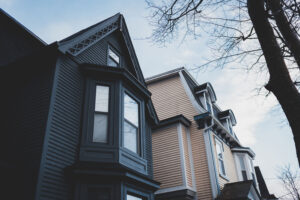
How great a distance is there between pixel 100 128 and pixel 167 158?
6322 millimetres

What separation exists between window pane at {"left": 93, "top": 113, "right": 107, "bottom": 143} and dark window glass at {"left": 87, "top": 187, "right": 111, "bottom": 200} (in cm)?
148

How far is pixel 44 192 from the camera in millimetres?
6695

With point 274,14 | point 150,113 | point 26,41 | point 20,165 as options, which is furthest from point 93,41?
point 274,14

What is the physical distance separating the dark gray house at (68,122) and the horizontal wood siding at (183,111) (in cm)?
482

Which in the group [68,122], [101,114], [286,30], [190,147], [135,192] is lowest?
[135,192]

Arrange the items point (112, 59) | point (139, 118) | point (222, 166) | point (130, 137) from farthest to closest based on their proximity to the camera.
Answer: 1. point (222, 166)
2. point (112, 59)
3. point (139, 118)
4. point (130, 137)

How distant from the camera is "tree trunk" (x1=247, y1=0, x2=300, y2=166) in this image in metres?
4.37

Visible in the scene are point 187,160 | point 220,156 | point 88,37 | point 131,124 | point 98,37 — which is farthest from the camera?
point 220,156

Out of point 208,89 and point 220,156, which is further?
point 208,89

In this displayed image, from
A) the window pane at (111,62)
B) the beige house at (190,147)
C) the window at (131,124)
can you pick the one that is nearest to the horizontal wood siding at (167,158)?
the beige house at (190,147)

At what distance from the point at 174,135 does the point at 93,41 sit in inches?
264

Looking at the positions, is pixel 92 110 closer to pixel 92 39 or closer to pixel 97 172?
pixel 97 172

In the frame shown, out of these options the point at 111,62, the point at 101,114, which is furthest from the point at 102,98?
the point at 111,62

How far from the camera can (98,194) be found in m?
7.69
